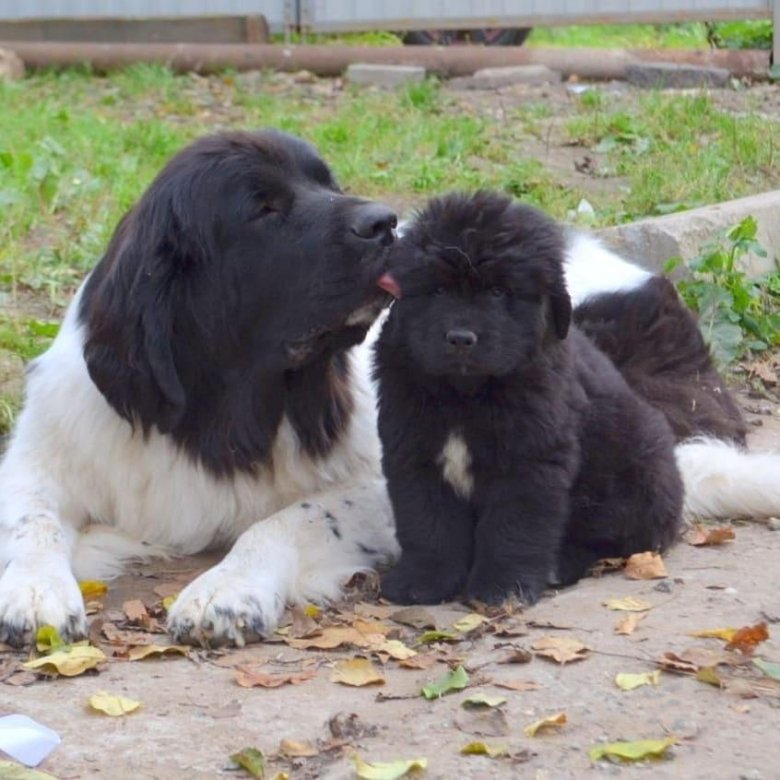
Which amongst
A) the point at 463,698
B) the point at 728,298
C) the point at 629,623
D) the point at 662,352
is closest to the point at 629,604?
the point at 629,623

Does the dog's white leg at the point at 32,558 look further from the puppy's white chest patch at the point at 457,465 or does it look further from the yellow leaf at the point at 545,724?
the yellow leaf at the point at 545,724

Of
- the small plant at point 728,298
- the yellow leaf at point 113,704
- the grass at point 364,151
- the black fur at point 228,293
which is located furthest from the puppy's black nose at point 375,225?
the small plant at point 728,298

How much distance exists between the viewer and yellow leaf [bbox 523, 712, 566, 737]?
3008mm

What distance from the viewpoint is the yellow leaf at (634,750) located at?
9.41 ft

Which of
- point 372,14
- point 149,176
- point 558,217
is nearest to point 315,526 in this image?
point 558,217

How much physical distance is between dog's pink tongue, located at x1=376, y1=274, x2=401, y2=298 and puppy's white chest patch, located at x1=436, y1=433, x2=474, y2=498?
0.36 m

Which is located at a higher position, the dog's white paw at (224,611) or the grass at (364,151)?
the grass at (364,151)

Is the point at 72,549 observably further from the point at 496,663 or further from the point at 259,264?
the point at 496,663

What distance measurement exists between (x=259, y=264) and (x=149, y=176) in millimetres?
3812

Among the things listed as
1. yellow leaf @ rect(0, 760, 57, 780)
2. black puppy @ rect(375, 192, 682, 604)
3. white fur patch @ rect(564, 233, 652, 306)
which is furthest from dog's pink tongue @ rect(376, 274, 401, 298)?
white fur patch @ rect(564, 233, 652, 306)

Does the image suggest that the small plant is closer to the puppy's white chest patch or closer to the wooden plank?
the puppy's white chest patch

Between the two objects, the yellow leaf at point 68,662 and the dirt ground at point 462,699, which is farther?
the yellow leaf at point 68,662

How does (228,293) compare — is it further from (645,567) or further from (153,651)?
(645,567)

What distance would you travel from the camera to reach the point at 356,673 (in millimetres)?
3426
